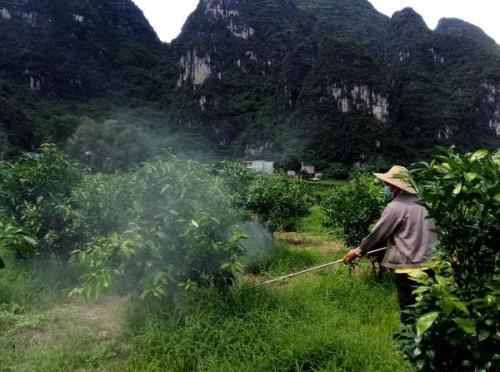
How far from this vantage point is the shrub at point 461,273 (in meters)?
1.83

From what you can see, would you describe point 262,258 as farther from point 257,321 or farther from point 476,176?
point 476,176

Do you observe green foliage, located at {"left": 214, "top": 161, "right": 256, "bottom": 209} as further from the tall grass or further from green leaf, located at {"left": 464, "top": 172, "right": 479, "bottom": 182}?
green leaf, located at {"left": 464, "top": 172, "right": 479, "bottom": 182}

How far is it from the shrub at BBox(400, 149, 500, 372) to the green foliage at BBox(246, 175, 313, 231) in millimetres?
→ 8940

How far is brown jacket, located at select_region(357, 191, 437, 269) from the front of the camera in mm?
3918

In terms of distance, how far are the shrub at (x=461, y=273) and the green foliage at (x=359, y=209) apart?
205 inches

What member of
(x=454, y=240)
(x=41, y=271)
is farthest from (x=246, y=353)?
(x=41, y=271)

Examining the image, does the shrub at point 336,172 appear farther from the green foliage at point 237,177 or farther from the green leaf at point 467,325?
the green leaf at point 467,325

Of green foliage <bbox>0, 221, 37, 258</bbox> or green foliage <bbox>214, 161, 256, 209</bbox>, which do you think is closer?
green foliage <bbox>0, 221, 37, 258</bbox>

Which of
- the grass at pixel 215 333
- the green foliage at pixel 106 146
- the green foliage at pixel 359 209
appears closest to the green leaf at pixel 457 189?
the grass at pixel 215 333

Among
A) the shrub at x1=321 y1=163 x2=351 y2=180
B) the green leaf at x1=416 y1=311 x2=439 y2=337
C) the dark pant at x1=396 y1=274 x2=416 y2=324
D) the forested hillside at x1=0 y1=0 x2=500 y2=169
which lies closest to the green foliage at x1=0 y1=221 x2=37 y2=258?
the green leaf at x1=416 y1=311 x2=439 y2=337

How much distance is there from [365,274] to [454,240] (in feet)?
14.4

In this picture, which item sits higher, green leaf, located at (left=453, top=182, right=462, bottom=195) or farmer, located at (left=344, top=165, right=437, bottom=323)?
green leaf, located at (left=453, top=182, right=462, bottom=195)

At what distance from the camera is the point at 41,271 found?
6.51m

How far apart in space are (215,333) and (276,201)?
25.8ft
